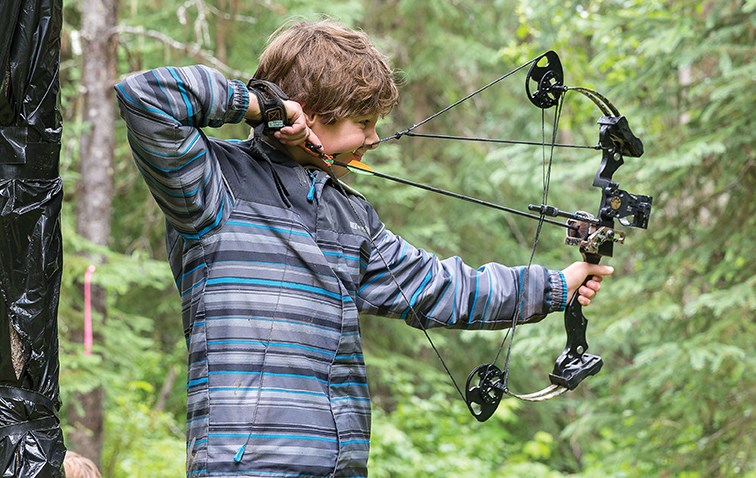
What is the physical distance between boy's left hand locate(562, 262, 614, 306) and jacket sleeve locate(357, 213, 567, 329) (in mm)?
28

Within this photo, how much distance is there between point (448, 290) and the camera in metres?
2.36

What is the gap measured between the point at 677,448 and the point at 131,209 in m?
5.24

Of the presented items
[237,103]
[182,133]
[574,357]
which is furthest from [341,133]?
[574,357]

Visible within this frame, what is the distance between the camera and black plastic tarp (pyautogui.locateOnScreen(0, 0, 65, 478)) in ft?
6.79

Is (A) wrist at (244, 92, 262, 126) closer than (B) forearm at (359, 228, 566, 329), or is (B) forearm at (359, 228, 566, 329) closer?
(A) wrist at (244, 92, 262, 126)

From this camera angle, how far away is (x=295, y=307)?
205 cm

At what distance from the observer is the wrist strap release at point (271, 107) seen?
204 centimetres

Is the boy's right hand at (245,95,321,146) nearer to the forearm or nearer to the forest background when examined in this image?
the forearm

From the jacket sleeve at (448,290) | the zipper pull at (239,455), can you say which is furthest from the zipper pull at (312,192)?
the zipper pull at (239,455)

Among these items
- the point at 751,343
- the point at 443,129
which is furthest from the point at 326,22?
the point at 443,129

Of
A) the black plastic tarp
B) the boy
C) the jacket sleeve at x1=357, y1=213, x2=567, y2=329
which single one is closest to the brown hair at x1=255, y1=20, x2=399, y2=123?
the boy

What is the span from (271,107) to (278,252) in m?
0.31

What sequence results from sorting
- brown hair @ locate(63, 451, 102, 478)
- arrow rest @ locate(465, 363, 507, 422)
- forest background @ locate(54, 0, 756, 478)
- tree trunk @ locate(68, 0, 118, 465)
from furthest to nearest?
1. tree trunk @ locate(68, 0, 118, 465)
2. forest background @ locate(54, 0, 756, 478)
3. brown hair @ locate(63, 451, 102, 478)
4. arrow rest @ locate(465, 363, 507, 422)

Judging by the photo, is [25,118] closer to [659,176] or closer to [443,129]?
[659,176]
